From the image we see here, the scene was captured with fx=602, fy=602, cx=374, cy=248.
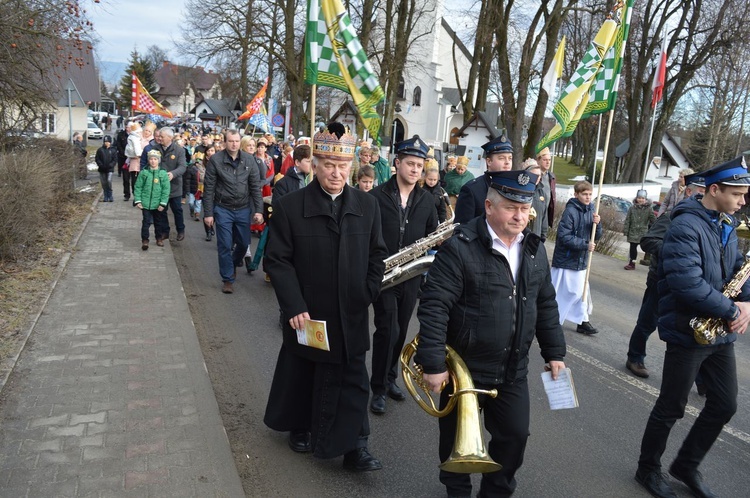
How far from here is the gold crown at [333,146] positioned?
3.77 meters

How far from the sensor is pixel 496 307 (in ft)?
10.6

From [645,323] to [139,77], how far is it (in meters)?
91.0

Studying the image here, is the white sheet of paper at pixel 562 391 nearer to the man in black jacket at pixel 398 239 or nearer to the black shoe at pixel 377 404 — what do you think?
the man in black jacket at pixel 398 239

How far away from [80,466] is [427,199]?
10.9ft

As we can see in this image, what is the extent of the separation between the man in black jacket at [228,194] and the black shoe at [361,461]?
185 inches

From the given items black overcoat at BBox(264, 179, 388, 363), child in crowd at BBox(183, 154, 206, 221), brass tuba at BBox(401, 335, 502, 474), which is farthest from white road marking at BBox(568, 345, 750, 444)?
child in crowd at BBox(183, 154, 206, 221)

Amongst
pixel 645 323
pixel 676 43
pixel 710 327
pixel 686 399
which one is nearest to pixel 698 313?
pixel 710 327

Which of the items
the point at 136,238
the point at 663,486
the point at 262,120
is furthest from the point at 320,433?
the point at 262,120

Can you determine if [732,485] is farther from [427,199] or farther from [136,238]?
[136,238]

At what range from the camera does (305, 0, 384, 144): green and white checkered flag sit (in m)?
5.48

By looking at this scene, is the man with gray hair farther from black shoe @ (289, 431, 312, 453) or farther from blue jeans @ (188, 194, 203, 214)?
black shoe @ (289, 431, 312, 453)

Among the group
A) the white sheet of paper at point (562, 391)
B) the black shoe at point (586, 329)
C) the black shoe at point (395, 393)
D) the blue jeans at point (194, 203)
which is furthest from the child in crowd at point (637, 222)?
the white sheet of paper at point (562, 391)

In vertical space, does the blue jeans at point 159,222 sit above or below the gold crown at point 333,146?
below

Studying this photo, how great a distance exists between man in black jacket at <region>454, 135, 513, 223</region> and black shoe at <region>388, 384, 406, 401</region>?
160cm
